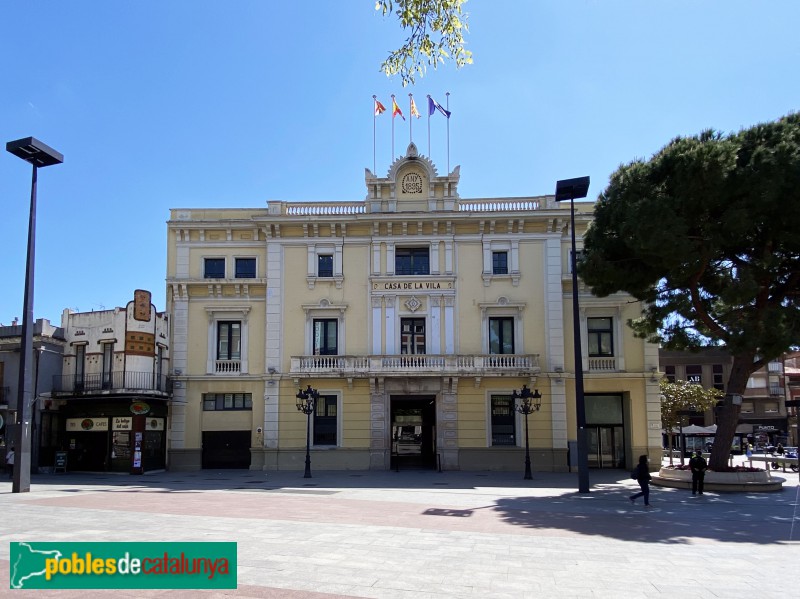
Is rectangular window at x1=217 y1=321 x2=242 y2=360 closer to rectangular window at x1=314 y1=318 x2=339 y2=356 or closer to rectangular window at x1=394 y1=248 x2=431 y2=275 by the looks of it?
rectangular window at x1=314 y1=318 x2=339 y2=356

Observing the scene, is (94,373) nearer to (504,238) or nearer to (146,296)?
(146,296)

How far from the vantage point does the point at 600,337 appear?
112 ft

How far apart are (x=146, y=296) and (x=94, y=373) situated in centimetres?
460

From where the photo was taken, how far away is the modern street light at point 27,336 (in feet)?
70.8

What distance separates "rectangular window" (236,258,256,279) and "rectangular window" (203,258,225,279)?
0.75 meters

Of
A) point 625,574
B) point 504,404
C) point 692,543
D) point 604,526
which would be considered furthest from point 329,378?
point 625,574

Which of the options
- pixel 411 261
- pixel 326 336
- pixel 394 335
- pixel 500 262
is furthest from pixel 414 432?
pixel 500 262

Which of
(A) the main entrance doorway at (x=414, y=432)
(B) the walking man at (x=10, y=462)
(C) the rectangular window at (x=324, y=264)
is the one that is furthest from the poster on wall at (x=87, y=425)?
(A) the main entrance doorway at (x=414, y=432)

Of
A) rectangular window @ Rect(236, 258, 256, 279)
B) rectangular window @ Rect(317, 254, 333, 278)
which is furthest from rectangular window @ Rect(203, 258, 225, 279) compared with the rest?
rectangular window @ Rect(317, 254, 333, 278)

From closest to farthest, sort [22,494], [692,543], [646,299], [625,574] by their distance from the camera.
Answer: [625,574]
[692,543]
[22,494]
[646,299]

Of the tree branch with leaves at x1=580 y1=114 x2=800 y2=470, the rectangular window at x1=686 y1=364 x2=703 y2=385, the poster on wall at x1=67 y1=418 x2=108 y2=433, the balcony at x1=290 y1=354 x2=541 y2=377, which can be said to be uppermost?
the tree branch with leaves at x1=580 y1=114 x2=800 y2=470

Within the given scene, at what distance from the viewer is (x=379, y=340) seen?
33.8 m

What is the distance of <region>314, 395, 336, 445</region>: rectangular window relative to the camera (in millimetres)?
33344

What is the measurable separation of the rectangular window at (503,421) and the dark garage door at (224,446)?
12198 millimetres
